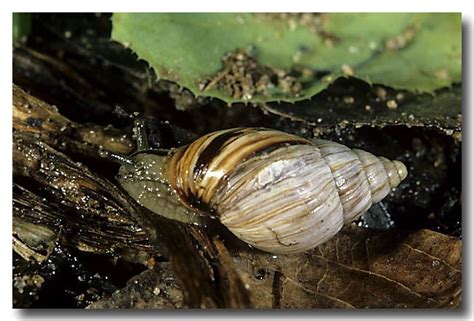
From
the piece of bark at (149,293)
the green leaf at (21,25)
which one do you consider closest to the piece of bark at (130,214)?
the piece of bark at (149,293)

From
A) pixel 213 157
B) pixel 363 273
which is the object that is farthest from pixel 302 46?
pixel 363 273

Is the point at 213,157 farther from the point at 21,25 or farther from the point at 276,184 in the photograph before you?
the point at 21,25

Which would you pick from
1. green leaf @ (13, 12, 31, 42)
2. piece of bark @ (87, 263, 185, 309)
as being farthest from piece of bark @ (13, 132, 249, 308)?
green leaf @ (13, 12, 31, 42)

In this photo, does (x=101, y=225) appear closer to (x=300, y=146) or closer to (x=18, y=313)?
(x=18, y=313)

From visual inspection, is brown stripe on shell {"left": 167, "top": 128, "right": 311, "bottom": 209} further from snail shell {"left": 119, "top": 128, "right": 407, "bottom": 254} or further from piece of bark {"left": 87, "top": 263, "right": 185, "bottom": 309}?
piece of bark {"left": 87, "top": 263, "right": 185, "bottom": 309}

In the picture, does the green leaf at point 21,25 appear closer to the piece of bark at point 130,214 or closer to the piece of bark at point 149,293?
the piece of bark at point 130,214

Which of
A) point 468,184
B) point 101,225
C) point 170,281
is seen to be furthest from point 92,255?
point 468,184

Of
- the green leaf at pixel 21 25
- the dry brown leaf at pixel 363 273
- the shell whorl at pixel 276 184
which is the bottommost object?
the dry brown leaf at pixel 363 273
